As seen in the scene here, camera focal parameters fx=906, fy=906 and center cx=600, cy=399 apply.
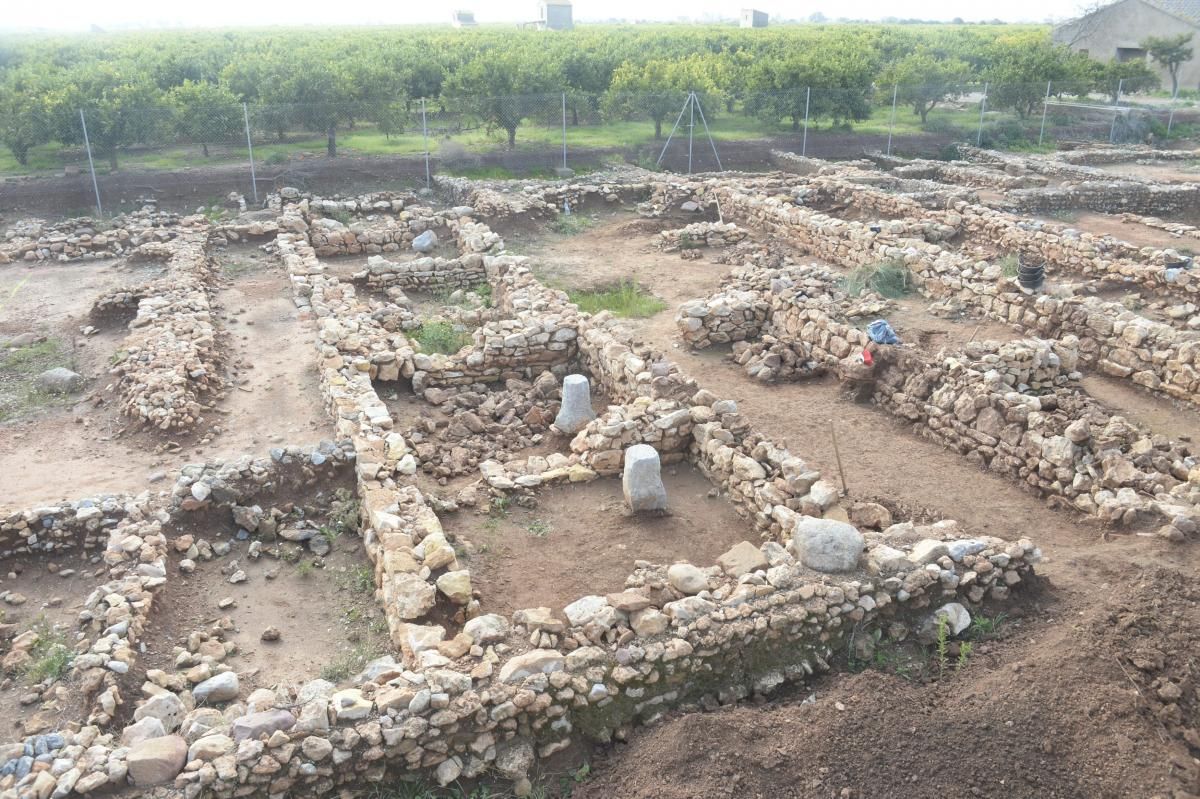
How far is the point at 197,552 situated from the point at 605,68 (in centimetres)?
3246

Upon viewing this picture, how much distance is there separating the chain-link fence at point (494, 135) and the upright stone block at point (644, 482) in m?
19.4

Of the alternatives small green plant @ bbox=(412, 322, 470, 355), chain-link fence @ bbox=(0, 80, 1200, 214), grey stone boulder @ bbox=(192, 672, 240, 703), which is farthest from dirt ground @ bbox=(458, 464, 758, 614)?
chain-link fence @ bbox=(0, 80, 1200, 214)

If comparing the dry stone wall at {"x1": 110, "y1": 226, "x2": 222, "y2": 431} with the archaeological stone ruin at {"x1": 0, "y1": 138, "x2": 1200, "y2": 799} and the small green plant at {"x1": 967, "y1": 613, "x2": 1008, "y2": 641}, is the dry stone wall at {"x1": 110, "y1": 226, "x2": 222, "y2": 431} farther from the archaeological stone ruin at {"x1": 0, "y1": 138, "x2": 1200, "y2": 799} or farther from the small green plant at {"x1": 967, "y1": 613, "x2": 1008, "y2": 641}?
the small green plant at {"x1": 967, "y1": 613, "x2": 1008, "y2": 641}

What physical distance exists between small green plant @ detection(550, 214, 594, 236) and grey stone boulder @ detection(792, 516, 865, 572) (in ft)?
48.0

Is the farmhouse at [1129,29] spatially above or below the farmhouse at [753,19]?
below

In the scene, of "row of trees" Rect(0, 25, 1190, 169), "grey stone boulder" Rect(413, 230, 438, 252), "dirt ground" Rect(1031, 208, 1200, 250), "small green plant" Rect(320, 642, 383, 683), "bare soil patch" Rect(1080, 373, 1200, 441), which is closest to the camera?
"small green plant" Rect(320, 642, 383, 683)

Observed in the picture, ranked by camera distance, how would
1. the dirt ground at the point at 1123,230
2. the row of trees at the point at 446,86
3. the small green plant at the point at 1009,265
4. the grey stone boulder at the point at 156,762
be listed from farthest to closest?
the row of trees at the point at 446,86 → the dirt ground at the point at 1123,230 → the small green plant at the point at 1009,265 → the grey stone boulder at the point at 156,762

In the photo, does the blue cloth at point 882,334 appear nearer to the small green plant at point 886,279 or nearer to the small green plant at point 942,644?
the small green plant at point 886,279

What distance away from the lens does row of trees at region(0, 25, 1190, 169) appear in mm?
25984

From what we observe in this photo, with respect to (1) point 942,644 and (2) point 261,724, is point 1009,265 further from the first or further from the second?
Answer: (2) point 261,724

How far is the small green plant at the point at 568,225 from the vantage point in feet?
68.0

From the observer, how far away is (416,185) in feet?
86.4

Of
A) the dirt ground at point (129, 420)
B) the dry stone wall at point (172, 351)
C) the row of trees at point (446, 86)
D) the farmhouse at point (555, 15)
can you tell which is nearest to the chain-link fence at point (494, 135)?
the row of trees at point (446, 86)

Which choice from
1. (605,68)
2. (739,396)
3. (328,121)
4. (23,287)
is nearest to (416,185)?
(328,121)
